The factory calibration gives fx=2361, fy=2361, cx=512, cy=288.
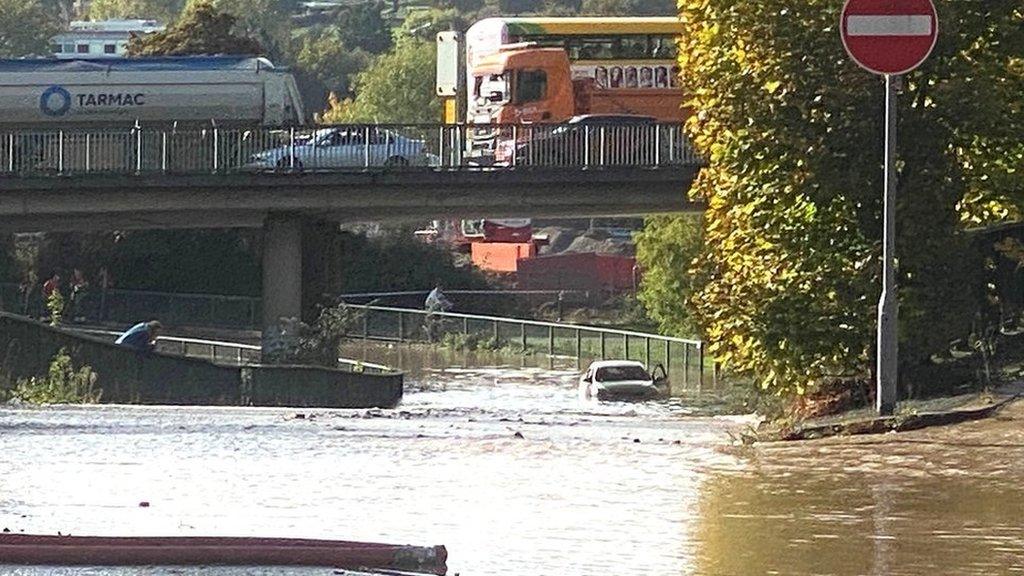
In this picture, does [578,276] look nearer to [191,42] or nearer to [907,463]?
[191,42]

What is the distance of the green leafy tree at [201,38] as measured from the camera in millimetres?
87812

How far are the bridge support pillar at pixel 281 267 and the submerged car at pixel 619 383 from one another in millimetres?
7009

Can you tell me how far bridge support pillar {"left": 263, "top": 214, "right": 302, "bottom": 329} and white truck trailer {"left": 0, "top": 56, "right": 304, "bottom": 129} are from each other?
10388 mm

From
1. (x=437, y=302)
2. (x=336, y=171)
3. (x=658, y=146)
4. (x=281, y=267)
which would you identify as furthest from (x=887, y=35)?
(x=437, y=302)

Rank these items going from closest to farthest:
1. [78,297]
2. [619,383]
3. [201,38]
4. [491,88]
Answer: [619,383] < [491,88] < [78,297] < [201,38]

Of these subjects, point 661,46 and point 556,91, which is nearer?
point 556,91

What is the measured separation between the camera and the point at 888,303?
58.7ft

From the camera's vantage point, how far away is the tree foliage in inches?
776

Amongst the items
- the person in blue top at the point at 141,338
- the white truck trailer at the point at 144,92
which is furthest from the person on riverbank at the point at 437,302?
the person in blue top at the point at 141,338

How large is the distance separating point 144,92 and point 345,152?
14.3 m

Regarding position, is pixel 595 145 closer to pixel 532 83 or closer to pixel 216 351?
pixel 216 351

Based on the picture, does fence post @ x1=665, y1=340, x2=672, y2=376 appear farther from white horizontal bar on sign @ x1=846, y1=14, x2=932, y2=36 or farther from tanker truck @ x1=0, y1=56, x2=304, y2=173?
white horizontal bar on sign @ x1=846, y1=14, x2=932, y2=36

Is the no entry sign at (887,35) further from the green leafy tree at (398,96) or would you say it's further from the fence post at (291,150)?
the green leafy tree at (398,96)

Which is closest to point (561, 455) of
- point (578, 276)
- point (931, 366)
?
point (931, 366)
